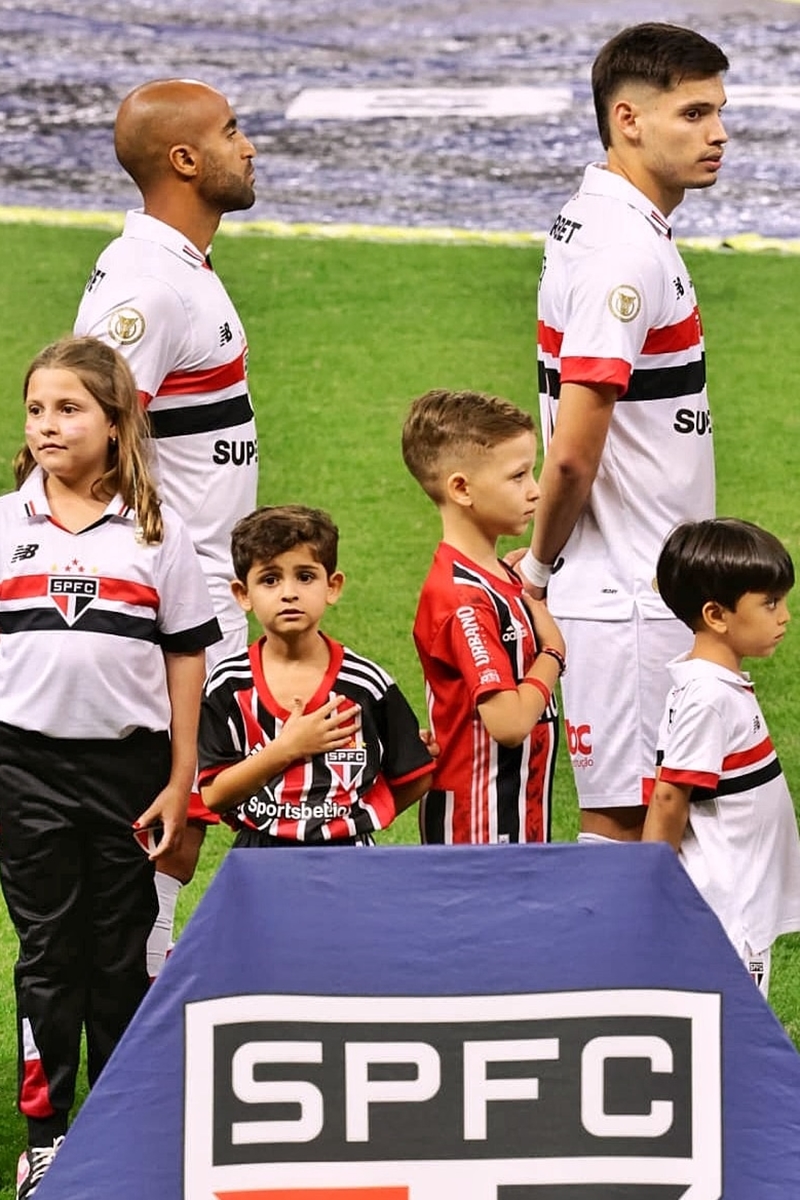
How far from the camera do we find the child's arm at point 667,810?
355 centimetres

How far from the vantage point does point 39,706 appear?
3.52 meters

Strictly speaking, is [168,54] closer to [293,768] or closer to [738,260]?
[738,260]

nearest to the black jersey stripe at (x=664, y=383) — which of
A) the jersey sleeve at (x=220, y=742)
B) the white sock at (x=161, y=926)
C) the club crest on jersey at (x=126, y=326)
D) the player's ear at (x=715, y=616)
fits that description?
the player's ear at (x=715, y=616)

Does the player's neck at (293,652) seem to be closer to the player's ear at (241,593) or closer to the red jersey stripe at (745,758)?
the player's ear at (241,593)

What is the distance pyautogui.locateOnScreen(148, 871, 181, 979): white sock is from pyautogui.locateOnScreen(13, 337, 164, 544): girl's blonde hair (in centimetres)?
62

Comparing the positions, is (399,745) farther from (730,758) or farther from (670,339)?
(670,339)

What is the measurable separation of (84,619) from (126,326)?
67cm

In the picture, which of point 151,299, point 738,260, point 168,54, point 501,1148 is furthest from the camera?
point 168,54

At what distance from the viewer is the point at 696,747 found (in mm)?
3541

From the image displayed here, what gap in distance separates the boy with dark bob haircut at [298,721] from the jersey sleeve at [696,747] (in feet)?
1.30

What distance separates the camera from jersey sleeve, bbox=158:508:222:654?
3.57 m

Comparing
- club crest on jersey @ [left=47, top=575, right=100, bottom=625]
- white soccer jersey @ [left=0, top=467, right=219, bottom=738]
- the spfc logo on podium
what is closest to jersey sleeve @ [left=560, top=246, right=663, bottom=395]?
white soccer jersey @ [left=0, top=467, right=219, bottom=738]

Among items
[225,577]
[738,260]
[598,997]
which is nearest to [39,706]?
[225,577]

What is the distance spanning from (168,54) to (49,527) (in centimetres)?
1418
